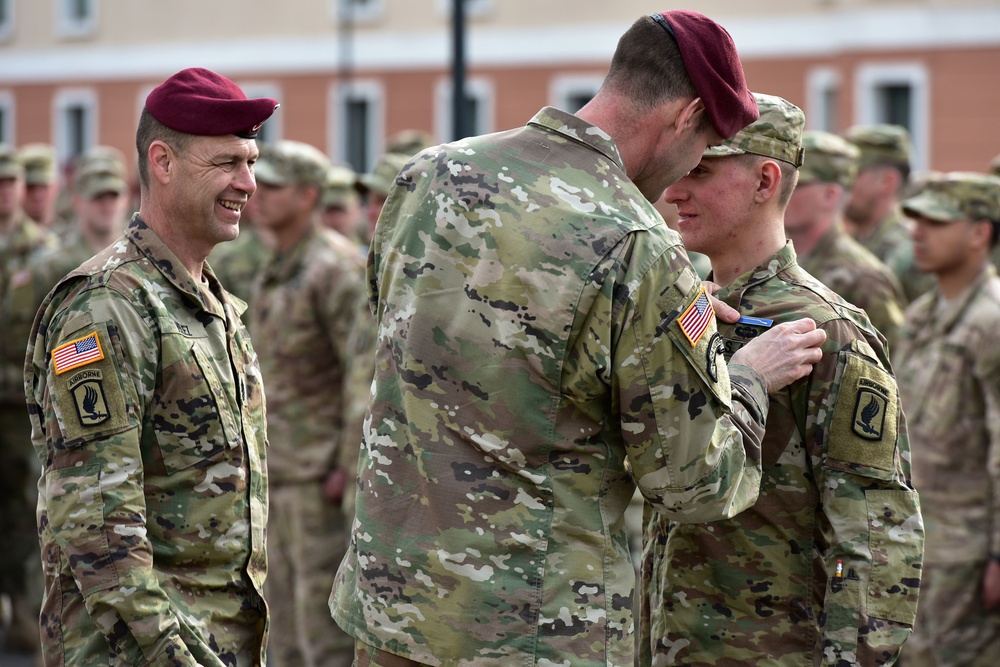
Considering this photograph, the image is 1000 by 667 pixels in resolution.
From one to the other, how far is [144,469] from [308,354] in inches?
138

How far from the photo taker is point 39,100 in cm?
3456

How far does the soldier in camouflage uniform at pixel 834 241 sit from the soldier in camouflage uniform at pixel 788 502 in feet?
8.86

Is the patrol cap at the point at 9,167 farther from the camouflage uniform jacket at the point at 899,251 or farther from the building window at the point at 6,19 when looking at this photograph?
the building window at the point at 6,19

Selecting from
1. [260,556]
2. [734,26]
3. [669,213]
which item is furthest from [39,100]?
[260,556]

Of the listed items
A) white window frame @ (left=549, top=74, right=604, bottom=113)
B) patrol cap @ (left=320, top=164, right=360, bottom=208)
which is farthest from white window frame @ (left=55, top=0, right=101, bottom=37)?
patrol cap @ (left=320, top=164, right=360, bottom=208)

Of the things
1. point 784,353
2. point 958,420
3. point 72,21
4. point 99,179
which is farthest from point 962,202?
point 72,21

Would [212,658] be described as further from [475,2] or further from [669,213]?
[475,2]

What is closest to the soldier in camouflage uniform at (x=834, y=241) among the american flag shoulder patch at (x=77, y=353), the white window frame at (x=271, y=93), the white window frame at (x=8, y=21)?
the american flag shoulder patch at (x=77, y=353)

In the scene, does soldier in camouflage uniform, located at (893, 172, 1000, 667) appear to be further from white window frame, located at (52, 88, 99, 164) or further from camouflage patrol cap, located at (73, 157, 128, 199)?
white window frame, located at (52, 88, 99, 164)

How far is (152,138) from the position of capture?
359cm

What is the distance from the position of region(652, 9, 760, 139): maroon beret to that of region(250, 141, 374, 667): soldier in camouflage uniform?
12.4 ft

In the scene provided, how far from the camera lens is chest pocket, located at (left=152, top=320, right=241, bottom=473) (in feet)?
11.1

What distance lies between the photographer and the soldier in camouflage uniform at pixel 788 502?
10.7 ft

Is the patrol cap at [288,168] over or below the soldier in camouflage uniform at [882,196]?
over
